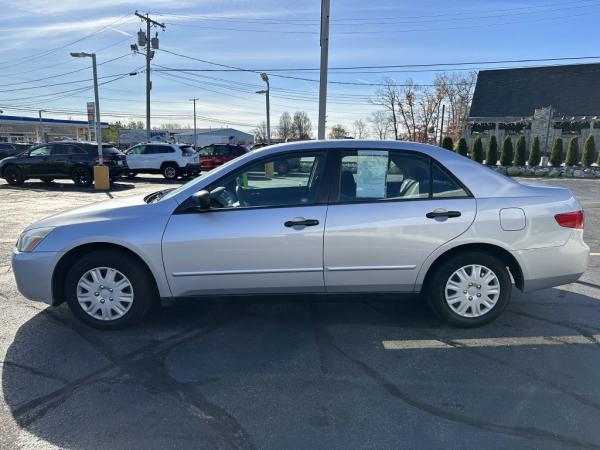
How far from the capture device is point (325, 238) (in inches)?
147

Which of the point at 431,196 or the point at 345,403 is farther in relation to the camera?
the point at 431,196

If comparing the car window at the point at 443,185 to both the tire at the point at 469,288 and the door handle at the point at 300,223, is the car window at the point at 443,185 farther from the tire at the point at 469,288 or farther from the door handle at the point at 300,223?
the door handle at the point at 300,223

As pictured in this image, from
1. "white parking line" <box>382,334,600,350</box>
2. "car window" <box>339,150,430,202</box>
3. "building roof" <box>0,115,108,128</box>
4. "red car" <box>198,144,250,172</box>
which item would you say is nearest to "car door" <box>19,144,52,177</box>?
"red car" <box>198,144,250,172</box>

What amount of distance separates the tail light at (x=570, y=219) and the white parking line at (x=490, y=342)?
3.21ft

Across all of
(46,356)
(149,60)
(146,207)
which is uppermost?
(149,60)

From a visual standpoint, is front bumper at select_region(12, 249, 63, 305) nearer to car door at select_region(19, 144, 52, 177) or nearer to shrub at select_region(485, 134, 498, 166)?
car door at select_region(19, 144, 52, 177)

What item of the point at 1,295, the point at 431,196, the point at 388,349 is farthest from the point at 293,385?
the point at 1,295

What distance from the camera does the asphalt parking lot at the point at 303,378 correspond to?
260 centimetres

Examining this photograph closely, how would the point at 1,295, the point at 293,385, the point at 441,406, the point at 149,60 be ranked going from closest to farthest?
the point at 441,406 < the point at 293,385 < the point at 1,295 < the point at 149,60

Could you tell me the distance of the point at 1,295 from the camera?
486 cm

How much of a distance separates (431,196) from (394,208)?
0.36 m

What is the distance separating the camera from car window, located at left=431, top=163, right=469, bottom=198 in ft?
12.7

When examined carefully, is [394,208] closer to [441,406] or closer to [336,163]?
[336,163]

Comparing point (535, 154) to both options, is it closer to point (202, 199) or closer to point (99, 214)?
point (202, 199)
